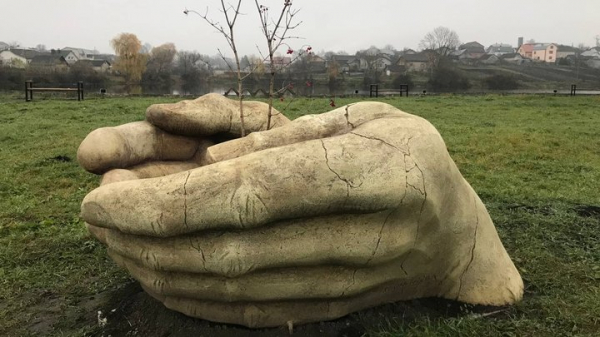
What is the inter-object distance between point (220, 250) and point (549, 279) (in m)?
2.60

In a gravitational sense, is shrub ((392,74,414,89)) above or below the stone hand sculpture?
above

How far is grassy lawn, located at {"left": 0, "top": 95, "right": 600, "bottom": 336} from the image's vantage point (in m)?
3.26

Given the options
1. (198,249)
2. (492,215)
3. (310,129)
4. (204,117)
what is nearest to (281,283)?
(198,249)

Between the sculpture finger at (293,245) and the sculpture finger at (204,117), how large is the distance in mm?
1139

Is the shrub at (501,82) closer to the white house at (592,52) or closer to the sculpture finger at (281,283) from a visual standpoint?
the sculpture finger at (281,283)

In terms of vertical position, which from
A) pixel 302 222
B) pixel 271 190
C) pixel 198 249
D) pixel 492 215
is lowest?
pixel 492 215

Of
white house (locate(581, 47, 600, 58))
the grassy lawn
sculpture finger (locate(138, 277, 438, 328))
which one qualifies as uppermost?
white house (locate(581, 47, 600, 58))

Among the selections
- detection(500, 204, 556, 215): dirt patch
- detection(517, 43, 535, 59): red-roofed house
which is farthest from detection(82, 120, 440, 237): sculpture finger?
detection(517, 43, 535, 59): red-roofed house

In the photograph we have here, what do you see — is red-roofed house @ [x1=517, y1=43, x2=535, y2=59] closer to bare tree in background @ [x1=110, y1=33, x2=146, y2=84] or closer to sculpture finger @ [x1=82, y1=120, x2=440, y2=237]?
bare tree in background @ [x1=110, y1=33, x2=146, y2=84]

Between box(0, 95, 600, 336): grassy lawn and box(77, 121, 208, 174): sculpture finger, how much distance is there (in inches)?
43.3

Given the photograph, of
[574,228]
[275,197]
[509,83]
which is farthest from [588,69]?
[275,197]

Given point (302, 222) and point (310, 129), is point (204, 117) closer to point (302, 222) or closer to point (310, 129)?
point (310, 129)

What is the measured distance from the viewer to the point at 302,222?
2.65 m

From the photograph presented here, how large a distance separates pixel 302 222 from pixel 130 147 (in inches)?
63.1
